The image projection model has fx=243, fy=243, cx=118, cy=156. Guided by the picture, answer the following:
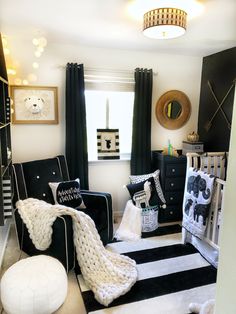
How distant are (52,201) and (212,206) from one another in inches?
65.2

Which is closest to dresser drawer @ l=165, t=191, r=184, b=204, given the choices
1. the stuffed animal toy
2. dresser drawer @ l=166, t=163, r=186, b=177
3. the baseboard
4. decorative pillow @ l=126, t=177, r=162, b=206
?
decorative pillow @ l=126, t=177, r=162, b=206

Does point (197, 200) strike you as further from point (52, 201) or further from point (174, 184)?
point (52, 201)

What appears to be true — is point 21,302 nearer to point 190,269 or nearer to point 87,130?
point 190,269

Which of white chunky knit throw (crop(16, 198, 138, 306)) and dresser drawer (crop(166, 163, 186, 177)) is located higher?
dresser drawer (crop(166, 163, 186, 177))

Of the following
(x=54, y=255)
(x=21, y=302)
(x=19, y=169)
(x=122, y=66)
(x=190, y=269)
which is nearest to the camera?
(x=21, y=302)

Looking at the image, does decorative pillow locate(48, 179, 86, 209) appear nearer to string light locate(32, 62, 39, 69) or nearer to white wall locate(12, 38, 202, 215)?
white wall locate(12, 38, 202, 215)

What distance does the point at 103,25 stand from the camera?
2297mm

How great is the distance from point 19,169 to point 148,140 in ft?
5.64

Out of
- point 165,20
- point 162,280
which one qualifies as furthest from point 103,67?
point 162,280

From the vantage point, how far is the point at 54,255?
2104mm

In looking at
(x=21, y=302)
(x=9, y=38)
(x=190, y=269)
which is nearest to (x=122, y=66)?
(x=9, y=38)

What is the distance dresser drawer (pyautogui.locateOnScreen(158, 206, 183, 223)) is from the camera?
3268 mm

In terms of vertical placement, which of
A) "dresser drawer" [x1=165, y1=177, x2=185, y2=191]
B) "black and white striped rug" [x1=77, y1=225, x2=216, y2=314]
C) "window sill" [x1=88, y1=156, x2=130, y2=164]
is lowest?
"black and white striped rug" [x1=77, y1=225, x2=216, y2=314]

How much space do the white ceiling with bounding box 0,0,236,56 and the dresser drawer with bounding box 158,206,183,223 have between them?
6.81 ft
